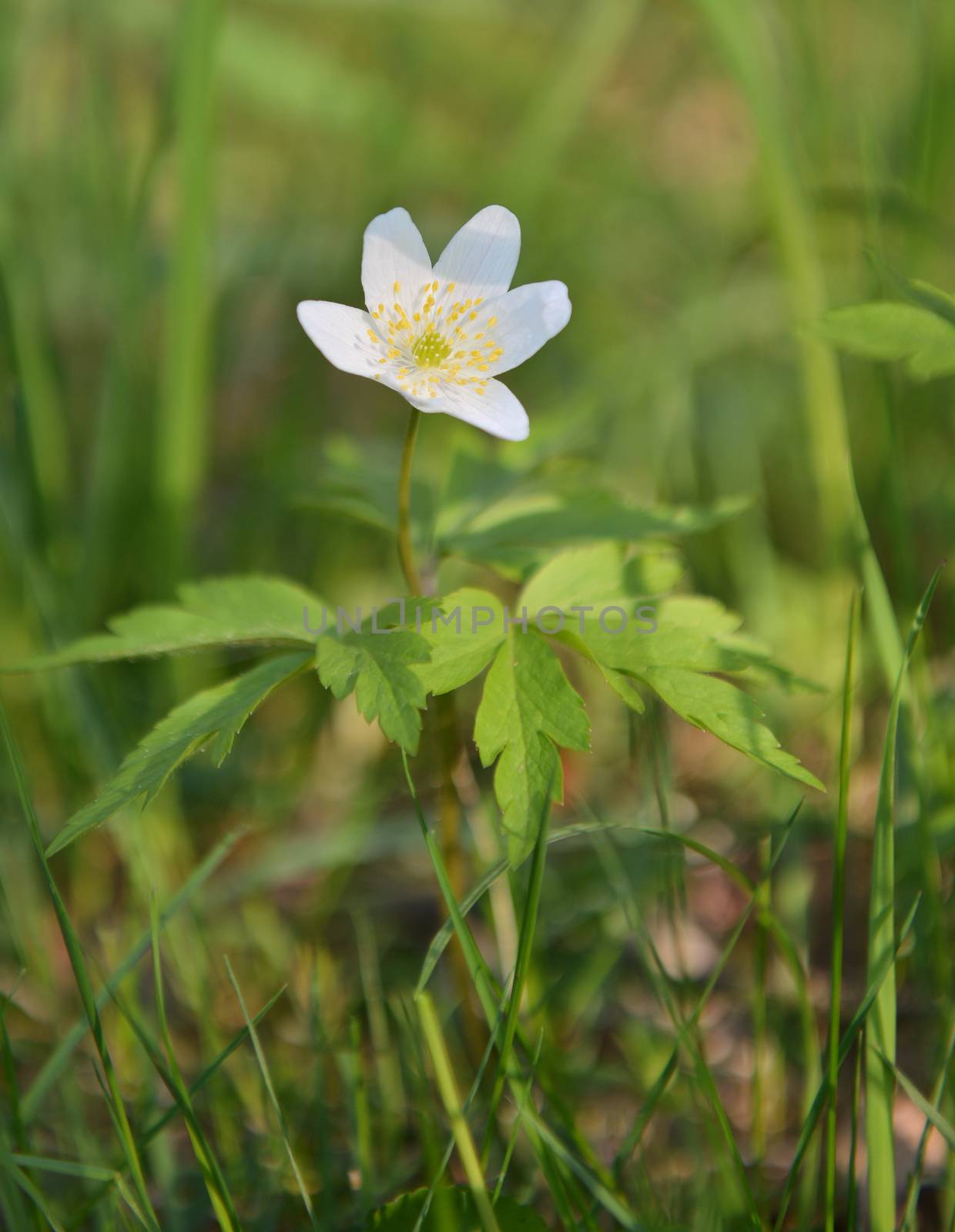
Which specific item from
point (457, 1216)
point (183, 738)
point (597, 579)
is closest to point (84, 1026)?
point (183, 738)

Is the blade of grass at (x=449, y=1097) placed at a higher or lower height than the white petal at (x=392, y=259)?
lower

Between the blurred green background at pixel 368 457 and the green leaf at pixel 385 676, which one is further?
the blurred green background at pixel 368 457

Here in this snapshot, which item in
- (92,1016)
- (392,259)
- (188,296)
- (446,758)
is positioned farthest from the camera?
(188,296)

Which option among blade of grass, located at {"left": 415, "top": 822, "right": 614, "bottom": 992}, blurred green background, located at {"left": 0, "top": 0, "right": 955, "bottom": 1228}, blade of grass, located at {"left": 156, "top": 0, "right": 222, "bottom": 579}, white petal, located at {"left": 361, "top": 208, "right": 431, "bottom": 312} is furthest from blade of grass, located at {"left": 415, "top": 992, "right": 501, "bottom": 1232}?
blade of grass, located at {"left": 156, "top": 0, "right": 222, "bottom": 579}

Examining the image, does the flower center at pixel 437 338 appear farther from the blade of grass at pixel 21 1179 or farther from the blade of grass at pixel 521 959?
the blade of grass at pixel 21 1179

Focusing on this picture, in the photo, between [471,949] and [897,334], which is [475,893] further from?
[897,334]

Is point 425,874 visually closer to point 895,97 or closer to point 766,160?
point 766,160
